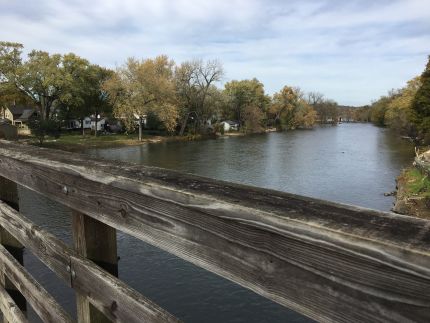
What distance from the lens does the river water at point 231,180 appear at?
8844 mm

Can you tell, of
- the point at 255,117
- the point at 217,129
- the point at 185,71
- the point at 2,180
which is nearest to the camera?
the point at 2,180

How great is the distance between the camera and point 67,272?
1857 millimetres

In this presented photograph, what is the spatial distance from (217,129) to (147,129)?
1262 centimetres

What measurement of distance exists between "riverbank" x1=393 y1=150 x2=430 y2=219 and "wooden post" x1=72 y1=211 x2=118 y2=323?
14.2 m

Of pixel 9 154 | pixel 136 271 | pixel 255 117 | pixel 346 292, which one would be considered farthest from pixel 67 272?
pixel 255 117

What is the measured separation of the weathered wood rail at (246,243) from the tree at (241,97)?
7793 centimetres

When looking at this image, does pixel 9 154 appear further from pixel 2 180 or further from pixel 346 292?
pixel 346 292

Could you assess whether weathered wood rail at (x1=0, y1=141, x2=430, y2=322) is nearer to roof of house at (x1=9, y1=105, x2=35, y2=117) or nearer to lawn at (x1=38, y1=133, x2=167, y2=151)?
lawn at (x1=38, y1=133, x2=167, y2=151)

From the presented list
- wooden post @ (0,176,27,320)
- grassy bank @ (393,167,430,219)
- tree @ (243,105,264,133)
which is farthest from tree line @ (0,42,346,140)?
wooden post @ (0,176,27,320)

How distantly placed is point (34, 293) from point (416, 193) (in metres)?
18.0

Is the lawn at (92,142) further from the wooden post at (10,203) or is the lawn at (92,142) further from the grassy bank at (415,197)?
the wooden post at (10,203)

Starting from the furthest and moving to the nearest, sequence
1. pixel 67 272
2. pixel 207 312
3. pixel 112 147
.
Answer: pixel 112 147 → pixel 207 312 → pixel 67 272

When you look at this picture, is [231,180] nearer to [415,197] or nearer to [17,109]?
[415,197]

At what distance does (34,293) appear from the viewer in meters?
2.35
